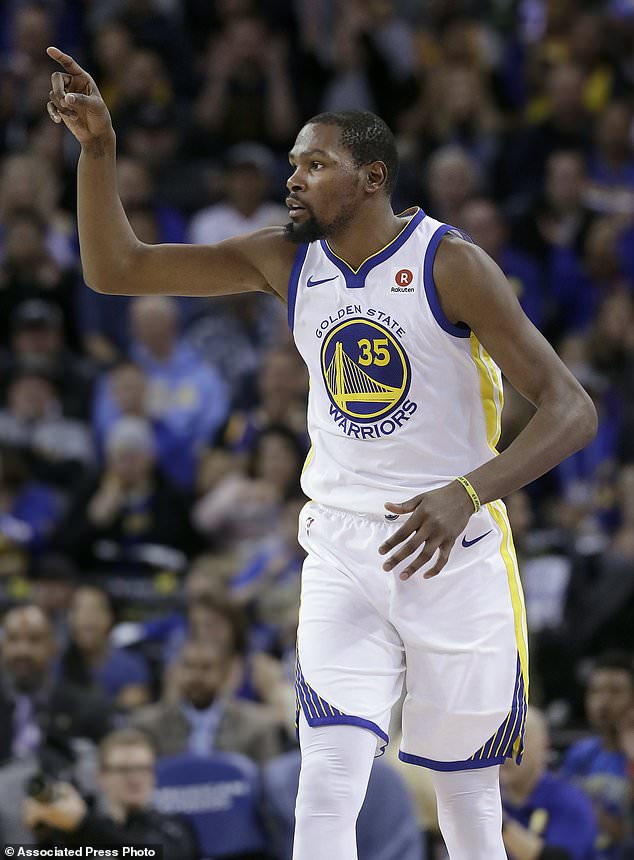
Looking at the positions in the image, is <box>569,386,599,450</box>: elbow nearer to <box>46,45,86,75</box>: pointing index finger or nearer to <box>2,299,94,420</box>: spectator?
<box>46,45,86,75</box>: pointing index finger

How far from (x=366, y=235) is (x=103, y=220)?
0.78m

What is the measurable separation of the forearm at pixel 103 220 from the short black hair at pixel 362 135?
0.62 m

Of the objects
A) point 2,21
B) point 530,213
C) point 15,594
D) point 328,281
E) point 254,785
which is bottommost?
point 254,785

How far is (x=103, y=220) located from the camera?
4.46 m

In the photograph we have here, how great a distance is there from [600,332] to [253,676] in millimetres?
3712

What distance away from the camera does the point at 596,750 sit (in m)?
7.61

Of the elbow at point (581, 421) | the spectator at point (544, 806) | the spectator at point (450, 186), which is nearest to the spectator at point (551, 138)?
the spectator at point (450, 186)

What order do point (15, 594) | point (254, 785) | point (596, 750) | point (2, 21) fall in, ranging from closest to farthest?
point (254, 785), point (596, 750), point (15, 594), point (2, 21)

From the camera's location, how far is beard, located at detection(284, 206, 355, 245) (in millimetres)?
4277

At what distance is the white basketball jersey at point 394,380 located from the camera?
420 centimetres

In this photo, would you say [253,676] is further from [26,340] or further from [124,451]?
[26,340]

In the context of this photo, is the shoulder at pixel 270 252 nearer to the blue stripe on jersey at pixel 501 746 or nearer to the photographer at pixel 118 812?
the blue stripe on jersey at pixel 501 746

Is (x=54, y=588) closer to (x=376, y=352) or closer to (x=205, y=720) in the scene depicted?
(x=205, y=720)

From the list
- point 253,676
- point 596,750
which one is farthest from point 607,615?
point 253,676
